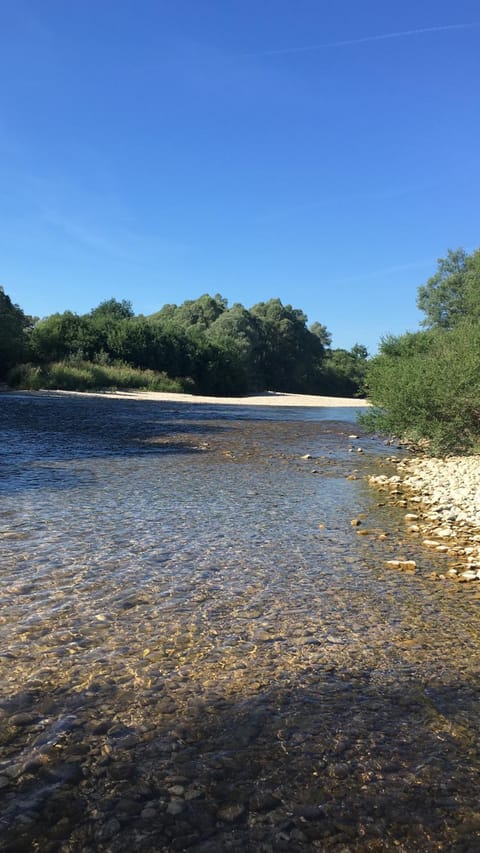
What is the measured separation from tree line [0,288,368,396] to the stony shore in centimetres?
910

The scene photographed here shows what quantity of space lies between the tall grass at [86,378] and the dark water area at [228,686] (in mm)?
44076

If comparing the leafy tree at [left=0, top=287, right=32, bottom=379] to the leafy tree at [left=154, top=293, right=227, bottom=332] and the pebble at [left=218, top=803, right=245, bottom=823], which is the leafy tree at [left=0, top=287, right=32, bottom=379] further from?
the pebble at [left=218, top=803, right=245, bottom=823]

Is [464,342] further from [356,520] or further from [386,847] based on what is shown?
[386,847]

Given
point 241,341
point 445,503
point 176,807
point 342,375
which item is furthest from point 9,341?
point 342,375

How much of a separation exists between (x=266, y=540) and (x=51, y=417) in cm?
2184

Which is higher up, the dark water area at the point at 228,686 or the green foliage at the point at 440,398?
the green foliage at the point at 440,398

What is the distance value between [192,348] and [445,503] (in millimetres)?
67378

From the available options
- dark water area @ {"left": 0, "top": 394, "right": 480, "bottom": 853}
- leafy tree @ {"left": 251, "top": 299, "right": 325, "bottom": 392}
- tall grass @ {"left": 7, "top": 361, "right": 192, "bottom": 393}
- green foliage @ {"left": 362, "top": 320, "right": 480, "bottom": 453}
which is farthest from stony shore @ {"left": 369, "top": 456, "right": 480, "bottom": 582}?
leafy tree @ {"left": 251, "top": 299, "right": 325, "bottom": 392}

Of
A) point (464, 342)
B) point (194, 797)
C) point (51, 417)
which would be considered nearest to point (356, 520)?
point (194, 797)

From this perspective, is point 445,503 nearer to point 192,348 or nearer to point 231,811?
point 231,811

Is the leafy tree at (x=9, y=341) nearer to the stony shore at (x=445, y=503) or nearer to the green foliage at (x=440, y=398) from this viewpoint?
the green foliage at (x=440, y=398)

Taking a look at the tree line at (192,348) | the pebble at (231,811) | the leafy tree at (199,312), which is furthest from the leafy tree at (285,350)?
the pebble at (231,811)

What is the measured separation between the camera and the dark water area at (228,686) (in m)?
3.09

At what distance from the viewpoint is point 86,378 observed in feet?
181
